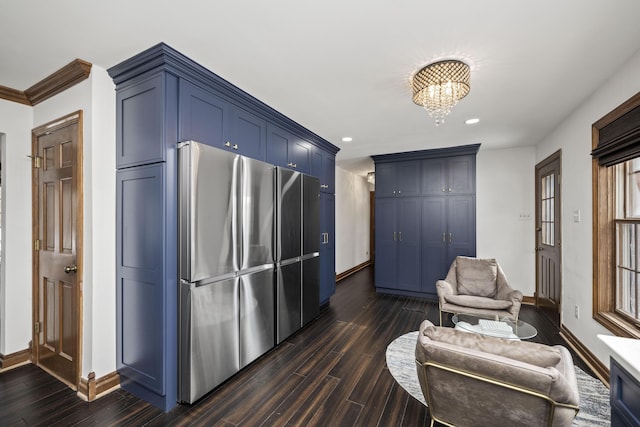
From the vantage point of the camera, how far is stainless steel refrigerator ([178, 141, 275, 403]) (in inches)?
78.0

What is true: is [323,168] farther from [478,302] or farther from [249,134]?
[478,302]

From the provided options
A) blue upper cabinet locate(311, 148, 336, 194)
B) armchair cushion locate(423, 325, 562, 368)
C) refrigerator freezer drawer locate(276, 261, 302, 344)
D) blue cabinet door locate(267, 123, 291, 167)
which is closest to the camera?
armchair cushion locate(423, 325, 562, 368)

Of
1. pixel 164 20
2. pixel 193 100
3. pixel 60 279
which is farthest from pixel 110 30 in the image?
pixel 60 279

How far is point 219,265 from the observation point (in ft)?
7.06

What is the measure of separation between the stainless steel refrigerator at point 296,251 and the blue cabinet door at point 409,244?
2.05m

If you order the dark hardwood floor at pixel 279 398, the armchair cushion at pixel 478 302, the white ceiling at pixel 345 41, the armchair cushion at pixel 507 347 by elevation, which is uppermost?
the white ceiling at pixel 345 41

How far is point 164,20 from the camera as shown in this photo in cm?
165

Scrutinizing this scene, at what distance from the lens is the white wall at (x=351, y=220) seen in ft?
20.2

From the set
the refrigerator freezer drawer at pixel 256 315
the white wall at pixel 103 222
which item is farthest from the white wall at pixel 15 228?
the refrigerator freezer drawer at pixel 256 315

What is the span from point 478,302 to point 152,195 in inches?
139

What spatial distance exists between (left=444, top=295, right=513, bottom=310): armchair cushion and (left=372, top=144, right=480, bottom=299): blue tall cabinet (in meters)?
1.39

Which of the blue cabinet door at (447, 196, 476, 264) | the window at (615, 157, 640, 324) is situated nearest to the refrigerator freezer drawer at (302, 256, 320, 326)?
the blue cabinet door at (447, 196, 476, 264)

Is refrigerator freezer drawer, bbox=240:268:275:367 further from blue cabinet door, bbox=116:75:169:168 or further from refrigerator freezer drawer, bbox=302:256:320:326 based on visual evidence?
blue cabinet door, bbox=116:75:169:168

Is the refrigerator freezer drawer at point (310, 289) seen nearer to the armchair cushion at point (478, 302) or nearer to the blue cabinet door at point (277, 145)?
the blue cabinet door at point (277, 145)
